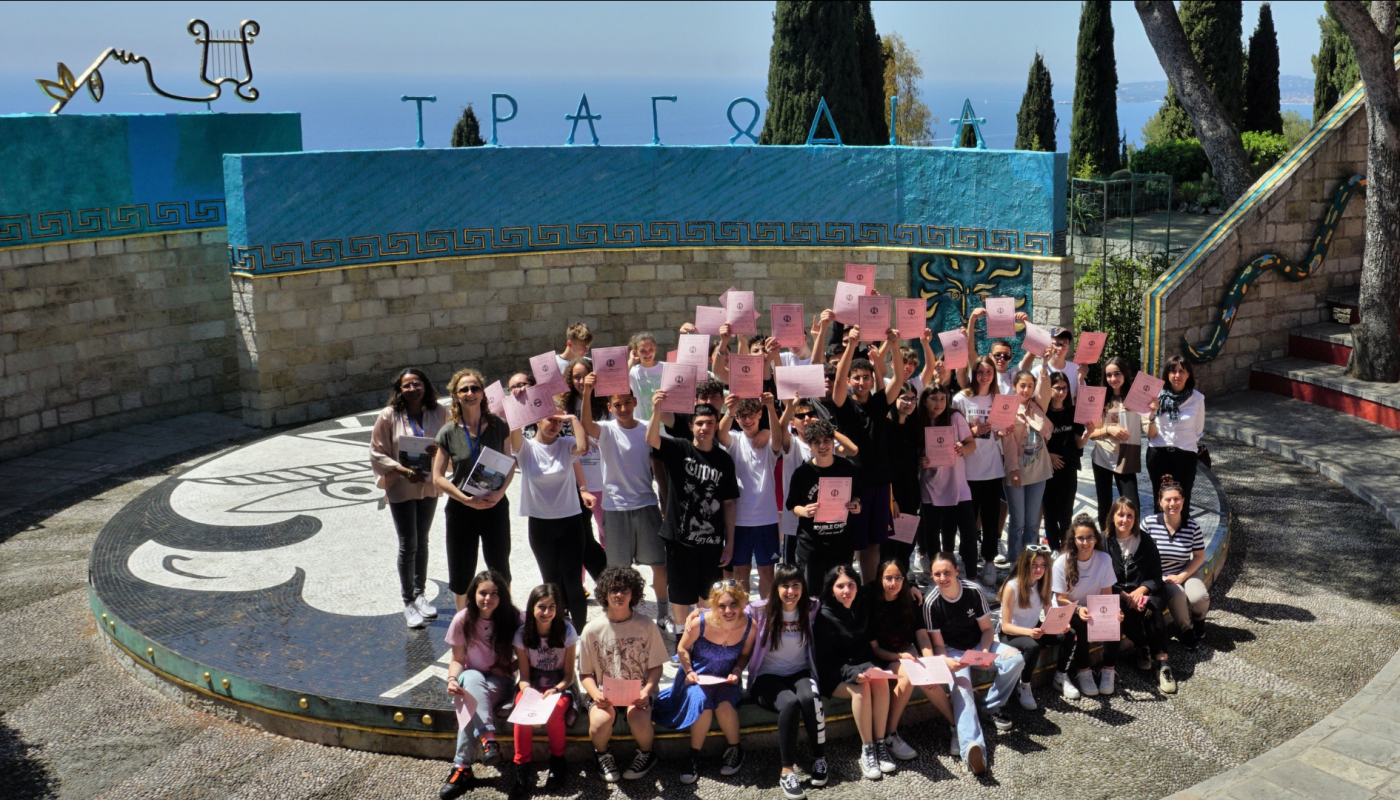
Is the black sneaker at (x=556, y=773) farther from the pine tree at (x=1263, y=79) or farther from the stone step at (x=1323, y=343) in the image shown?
the pine tree at (x=1263, y=79)

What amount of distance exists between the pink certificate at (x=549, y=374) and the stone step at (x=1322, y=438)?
693 centimetres

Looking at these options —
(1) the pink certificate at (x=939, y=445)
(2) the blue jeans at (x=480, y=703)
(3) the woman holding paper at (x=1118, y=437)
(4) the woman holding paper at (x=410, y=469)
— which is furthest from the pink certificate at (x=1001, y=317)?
(2) the blue jeans at (x=480, y=703)

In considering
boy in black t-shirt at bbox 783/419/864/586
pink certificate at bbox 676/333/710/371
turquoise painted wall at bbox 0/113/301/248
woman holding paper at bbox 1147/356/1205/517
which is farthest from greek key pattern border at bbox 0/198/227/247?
woman holding paper at bbox 1147/356/1205/517

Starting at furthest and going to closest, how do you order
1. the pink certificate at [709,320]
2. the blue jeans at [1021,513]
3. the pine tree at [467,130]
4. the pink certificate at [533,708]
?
the pine tree at [467,130] < the pink certificate at [709,320] < the blue jeans at [1021,513] < the pink certificate at [533,708]

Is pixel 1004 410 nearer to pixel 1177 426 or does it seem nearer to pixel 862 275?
pixel 1177 426

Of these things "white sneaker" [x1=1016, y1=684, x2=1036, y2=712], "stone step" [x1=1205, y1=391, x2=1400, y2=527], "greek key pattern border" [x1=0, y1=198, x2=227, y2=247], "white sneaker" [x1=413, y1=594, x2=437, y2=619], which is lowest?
"white sneaker" [x1=1016, y1=684, x2=1036, y2=712]

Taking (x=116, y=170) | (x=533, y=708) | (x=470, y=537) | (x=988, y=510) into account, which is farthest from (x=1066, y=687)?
(x=116, y=170)

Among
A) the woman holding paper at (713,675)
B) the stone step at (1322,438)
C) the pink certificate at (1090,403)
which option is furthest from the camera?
the stone step at (1322,438)

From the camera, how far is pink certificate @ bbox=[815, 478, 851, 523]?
7156 mm

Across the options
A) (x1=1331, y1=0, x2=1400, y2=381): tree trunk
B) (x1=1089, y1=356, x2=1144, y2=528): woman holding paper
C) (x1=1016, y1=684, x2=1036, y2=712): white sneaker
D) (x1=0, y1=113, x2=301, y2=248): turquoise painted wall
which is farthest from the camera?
(x1=1331, y1=0, x2=1400, y2=381): tree trunk

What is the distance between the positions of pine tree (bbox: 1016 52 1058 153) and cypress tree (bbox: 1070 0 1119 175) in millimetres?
2495

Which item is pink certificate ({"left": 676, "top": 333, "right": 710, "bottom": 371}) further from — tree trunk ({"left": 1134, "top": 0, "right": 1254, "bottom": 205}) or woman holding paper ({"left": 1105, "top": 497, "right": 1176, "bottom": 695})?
tree trunk ({"left": 1134, "top": 0, "right": 1254, "bottom": 205})

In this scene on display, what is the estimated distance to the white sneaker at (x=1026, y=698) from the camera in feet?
23.4

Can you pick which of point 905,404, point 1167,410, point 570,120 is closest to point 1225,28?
point 570,120
